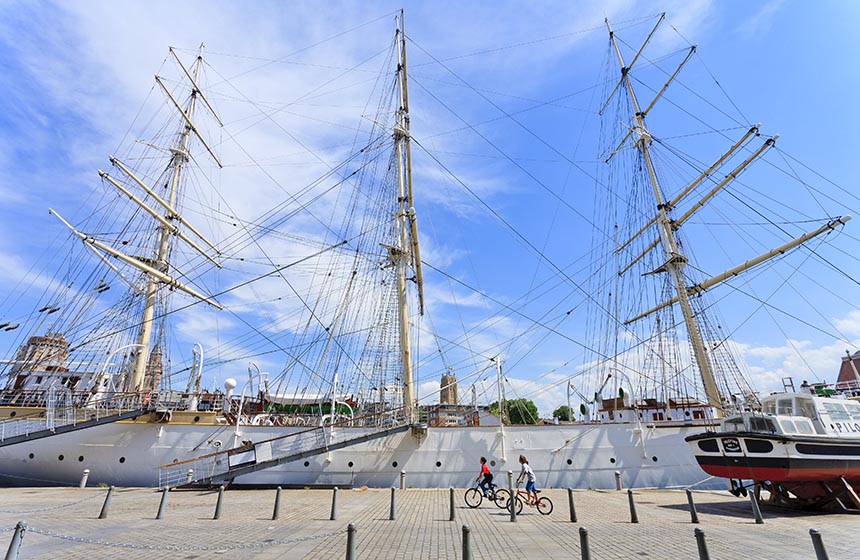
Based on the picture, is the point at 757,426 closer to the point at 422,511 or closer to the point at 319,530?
the point at 422,511

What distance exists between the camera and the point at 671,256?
22891 mm

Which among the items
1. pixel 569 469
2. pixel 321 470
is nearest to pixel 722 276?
pixel 569 469

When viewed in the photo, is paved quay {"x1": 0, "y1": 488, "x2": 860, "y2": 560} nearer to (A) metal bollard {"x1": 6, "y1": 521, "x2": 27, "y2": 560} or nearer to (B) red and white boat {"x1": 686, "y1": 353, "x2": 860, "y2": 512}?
(A) metal bollard {"x1": 6, "y1": 521, "x2": 27, "y2": 560}

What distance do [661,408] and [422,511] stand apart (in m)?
19.0

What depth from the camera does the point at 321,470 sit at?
16.3 meters

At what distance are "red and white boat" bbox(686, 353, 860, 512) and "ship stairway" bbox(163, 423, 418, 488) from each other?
1083 cm

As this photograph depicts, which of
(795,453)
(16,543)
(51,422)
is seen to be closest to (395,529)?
(16,543)

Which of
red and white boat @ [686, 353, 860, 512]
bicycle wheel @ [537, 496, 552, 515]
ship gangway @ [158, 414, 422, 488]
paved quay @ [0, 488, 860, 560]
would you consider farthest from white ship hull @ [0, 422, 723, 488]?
bicycle wheel @ [537, 496, 552, 515]

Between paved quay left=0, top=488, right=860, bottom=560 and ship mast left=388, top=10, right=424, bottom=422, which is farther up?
ship mast left=388, top=10, right=424, bottom=422

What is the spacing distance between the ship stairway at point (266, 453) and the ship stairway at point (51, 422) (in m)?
2.99

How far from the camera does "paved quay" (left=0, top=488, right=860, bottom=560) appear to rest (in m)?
6.50

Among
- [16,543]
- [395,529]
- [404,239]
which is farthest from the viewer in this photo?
[404,239]

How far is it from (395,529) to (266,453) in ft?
27.7

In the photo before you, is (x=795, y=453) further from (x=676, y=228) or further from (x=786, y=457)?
(x=676, y=228)
